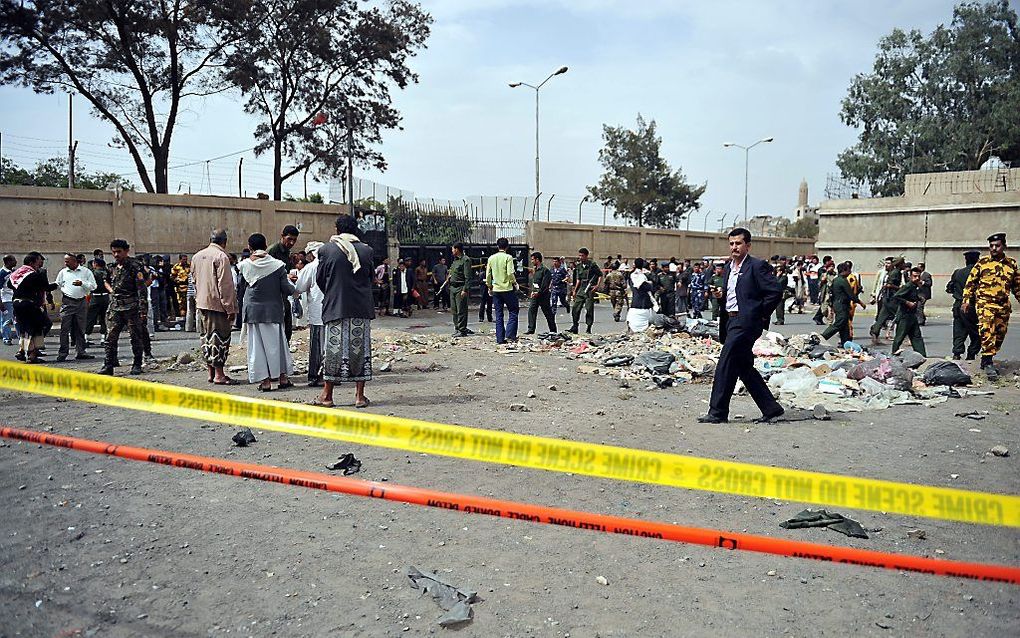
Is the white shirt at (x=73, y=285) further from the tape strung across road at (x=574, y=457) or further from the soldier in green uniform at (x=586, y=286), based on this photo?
the soldier in green uniform at (x=586, y=286)

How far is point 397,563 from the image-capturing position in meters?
3.54

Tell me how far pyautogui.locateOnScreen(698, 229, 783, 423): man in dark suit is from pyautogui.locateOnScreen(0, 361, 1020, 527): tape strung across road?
158 inches

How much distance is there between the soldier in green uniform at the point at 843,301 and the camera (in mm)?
11680

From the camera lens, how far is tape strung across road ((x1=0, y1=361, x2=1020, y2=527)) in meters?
2.33

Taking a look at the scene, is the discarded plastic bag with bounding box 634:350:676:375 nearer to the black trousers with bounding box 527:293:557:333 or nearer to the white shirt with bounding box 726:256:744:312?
the white shirt with bounding box 726:256:744:312

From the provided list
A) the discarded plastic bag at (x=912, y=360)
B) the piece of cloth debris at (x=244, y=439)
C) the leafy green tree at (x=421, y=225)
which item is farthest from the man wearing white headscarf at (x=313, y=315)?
the leafy green tree at (x=421, y=225)

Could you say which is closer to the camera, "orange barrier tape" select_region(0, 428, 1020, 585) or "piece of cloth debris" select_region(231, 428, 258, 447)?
"orange barrier tape" select_region(0, 428, 1020, 585)

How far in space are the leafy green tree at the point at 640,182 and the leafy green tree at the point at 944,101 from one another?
11.7m

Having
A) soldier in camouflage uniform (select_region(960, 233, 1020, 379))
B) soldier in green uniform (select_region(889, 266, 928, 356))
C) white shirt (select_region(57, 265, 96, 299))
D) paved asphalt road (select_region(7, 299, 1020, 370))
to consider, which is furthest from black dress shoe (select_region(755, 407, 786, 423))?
white shirt (select_region(57, 265, 96, 299))

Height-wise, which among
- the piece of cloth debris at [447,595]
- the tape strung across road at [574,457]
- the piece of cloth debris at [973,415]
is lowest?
the piece of cloth debris at [447,595]

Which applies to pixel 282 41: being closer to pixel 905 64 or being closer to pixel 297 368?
pixel 297 368

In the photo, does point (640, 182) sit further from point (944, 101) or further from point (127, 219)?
point (127, 219)

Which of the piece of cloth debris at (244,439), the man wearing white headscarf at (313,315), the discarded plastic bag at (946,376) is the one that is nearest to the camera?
the piece of cloth debris at (244,439)

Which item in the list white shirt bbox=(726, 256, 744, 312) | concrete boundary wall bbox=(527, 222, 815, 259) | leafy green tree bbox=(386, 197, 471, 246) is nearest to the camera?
white shirt bbox=(726, 256, 744, 312)
